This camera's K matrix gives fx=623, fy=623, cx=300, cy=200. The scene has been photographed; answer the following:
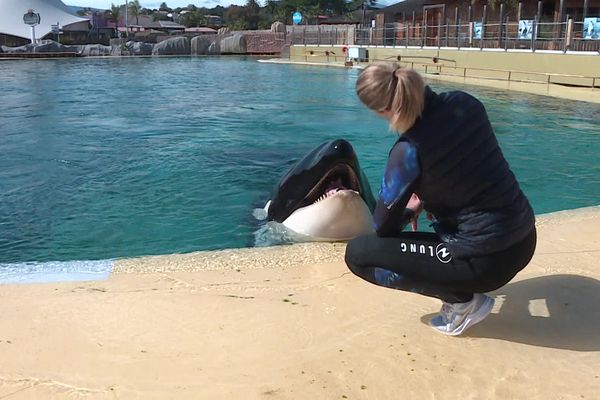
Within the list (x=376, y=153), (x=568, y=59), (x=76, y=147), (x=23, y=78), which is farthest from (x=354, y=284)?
(x=23, y=78)

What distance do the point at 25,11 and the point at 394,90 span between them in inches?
3804

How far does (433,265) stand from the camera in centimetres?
292

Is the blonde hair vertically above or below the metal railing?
→ below

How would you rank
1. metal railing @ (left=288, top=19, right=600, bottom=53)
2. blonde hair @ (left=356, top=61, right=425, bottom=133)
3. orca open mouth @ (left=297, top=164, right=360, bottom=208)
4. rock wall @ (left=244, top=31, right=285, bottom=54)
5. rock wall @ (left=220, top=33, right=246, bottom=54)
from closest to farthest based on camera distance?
blonde hair @ (left=356, top=61, right=425, bottom=133) < orca open mouth @ (left=297, top=164, right=360, bottom=208) < metal railing @ (left=288, top=19, right=600, bottom=53) < rock wall @ (left=244, top=31, right=285, bottom=54) < rock wall @ (left=220, top=33, right=246, bottom=54)

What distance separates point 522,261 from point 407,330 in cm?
67

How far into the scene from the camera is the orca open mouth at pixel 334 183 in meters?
5.36

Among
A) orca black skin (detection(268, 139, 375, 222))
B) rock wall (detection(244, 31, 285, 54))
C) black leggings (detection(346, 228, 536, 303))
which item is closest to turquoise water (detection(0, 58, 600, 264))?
orca black skin (detection(268, 139, 375, 222))

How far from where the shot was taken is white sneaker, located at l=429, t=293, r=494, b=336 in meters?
3.02

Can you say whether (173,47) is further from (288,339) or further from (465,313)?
(465,313)

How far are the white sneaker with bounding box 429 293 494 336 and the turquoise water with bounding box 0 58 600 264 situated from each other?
3318 mm

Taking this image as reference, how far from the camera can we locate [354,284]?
3.85m

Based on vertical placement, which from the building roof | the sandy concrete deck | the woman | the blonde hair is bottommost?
the sandy concrete deck

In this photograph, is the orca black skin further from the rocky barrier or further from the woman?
the rocky barrier

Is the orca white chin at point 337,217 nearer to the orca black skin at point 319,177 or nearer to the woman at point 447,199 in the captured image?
the orca black skin at point 319,177
